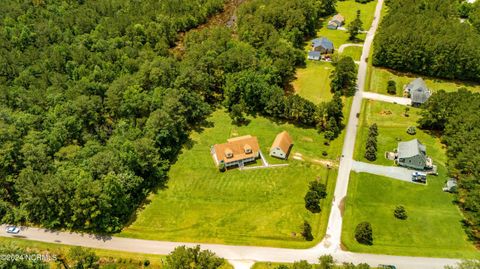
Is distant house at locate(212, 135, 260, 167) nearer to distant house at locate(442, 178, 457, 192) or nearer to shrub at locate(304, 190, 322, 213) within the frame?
shrub at locate(304, 190, 322, 213)

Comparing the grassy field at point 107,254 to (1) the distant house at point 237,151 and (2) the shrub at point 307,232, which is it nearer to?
(2) the shrub at point 307,232

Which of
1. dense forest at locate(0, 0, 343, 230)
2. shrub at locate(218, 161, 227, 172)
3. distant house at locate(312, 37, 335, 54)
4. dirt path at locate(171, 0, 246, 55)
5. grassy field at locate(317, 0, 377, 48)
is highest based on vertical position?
dense forest at locate(0, 0, 343, 230)

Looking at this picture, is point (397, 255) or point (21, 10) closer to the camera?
point (397, 255)

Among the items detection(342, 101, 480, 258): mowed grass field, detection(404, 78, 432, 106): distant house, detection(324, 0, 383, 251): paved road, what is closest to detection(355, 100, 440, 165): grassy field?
detection(342, 101, 480, 258): mowed grass field

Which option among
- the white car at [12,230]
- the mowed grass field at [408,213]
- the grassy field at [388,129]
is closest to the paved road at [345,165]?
the mowed grass field at [408,213]

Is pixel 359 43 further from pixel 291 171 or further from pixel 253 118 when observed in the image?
pixel 291 171

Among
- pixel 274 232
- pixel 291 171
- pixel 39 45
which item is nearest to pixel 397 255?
pixel 274 232
